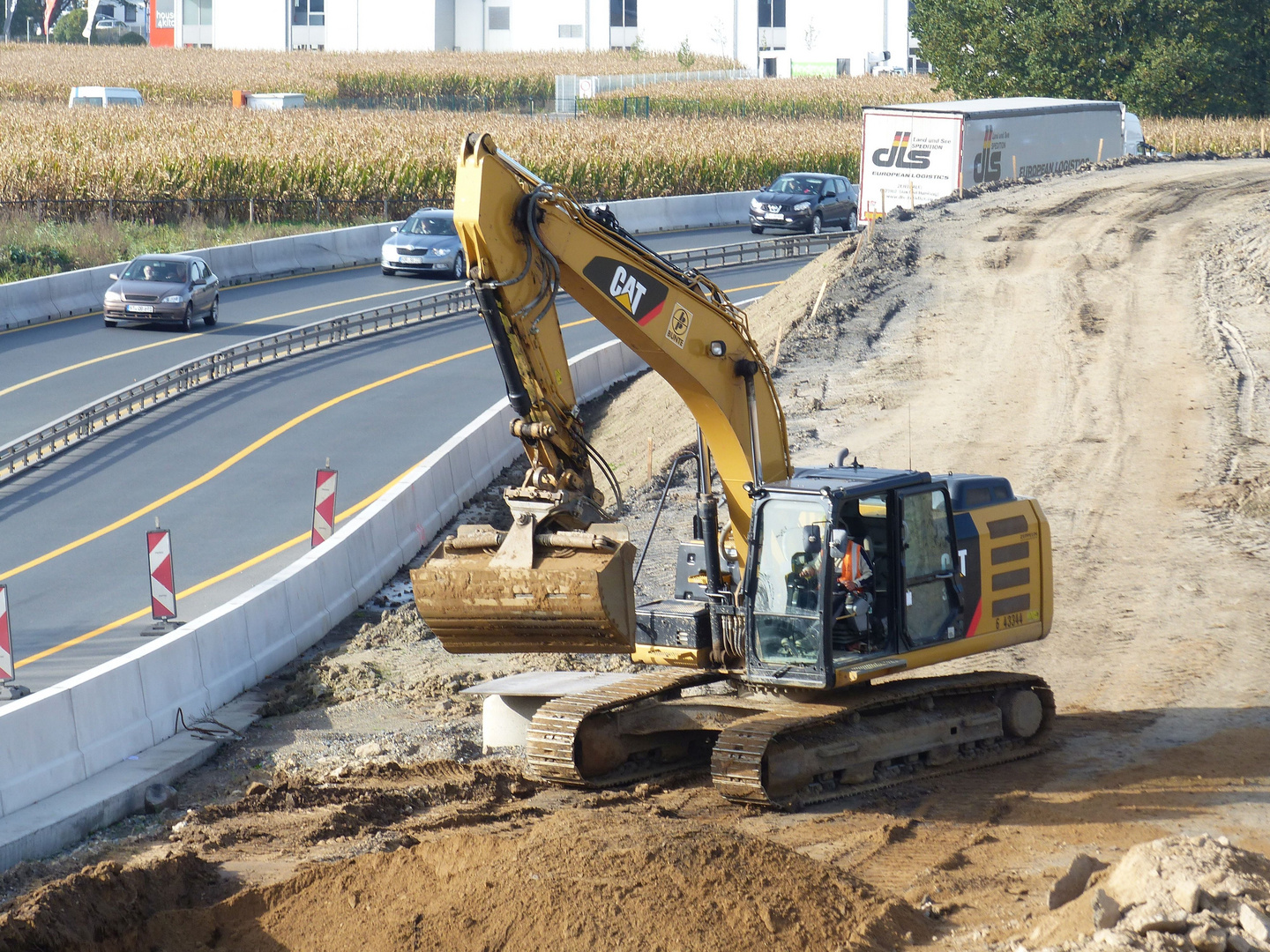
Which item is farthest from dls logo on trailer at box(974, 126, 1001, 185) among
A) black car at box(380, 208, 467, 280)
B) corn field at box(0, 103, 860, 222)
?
corn field at box(0, 103, 860, 222)

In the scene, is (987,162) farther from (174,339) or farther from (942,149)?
(174,339)

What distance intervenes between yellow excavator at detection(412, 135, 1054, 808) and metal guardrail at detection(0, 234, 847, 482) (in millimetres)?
13743

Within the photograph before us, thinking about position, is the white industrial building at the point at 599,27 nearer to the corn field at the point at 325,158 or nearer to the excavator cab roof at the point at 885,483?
the corn field at the point at 325,158

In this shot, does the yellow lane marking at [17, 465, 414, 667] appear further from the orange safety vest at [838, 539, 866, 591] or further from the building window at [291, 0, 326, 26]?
the building window at [291, 0, 326, 26]

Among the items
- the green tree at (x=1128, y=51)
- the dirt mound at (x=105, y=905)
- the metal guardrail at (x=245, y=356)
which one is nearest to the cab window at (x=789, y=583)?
the dirt mound at (x=105, y=905)

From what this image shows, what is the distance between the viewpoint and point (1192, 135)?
5544 cm

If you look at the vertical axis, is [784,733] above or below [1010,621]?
below

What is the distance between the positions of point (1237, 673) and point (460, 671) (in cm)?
752

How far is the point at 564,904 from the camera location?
869cm

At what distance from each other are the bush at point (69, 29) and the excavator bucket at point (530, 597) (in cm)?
15121

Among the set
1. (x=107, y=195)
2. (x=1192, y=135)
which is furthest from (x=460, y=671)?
(x=1192, y=135)

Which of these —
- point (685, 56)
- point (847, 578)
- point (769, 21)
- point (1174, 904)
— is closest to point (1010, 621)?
point (847, 578)

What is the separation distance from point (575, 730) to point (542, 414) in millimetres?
2619

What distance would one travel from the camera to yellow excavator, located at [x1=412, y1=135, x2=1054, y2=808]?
381 inches
